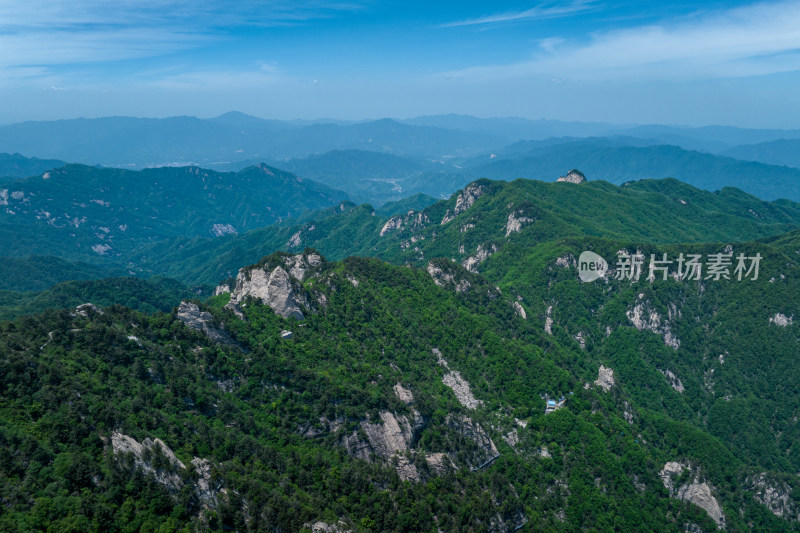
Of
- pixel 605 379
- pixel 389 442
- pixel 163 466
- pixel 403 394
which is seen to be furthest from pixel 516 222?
pixel 163 466

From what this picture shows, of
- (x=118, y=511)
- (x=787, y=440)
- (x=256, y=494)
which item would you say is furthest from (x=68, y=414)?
(x=787, y=440)

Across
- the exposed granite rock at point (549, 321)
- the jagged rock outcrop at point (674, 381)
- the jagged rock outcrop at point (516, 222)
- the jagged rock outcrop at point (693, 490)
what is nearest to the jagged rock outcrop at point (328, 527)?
the jagged rock outcrop at point (693, 490)

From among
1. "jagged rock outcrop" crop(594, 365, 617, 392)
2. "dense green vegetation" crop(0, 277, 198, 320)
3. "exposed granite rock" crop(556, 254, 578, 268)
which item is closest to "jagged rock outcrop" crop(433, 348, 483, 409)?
"jagged rock outcrop" crop(594, 365, 617, 392)

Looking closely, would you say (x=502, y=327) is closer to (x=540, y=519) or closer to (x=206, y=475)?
(x=540, y=519)

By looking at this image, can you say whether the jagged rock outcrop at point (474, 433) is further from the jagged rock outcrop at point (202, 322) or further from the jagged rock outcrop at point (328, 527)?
the jagged rock outcrop at point (202, 322)

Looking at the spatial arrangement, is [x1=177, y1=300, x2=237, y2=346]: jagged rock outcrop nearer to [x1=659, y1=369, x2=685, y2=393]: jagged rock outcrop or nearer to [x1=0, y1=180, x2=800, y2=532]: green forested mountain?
[x1=0, y1=180, x2=800, y2=532]: green forested mountain
